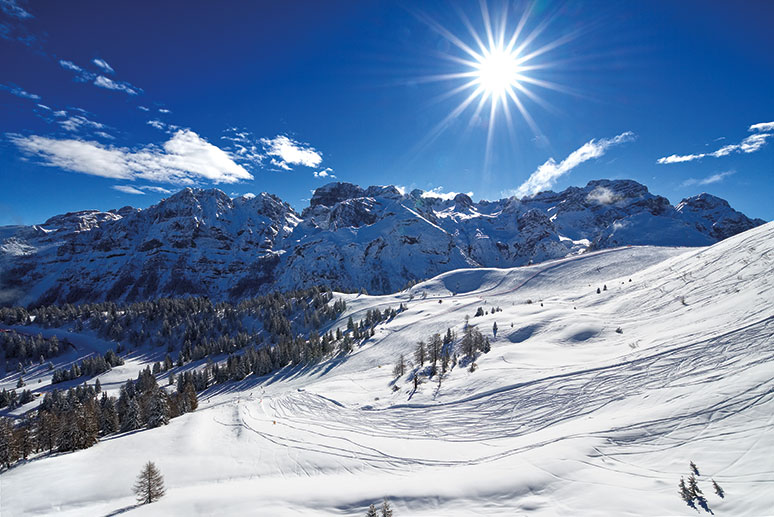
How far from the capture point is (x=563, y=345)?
28.5 m

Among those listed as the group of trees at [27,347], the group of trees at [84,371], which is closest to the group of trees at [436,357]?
the group of trees at [84,371]

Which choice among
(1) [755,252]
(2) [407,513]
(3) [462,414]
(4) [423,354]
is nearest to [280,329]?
(4) [423,354]

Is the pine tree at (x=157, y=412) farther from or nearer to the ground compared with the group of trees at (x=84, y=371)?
farther from the ground

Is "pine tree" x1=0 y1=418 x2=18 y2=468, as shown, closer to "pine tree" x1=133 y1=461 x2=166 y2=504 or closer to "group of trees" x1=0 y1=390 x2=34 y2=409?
"pine tree" x1=133 y1=461 x2=166 y2=504

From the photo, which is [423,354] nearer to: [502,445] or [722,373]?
[502,445]

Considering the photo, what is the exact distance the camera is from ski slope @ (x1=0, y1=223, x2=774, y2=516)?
33.7ft

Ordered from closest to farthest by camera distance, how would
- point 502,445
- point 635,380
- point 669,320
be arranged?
point 502,445 < point 635,380 < point 669,320

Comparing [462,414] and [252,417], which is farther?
[252,417]

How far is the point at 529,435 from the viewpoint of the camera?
16.3 metres

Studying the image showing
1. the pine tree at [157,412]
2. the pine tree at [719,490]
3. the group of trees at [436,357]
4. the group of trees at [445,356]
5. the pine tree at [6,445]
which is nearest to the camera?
the pine tree at [719,490]

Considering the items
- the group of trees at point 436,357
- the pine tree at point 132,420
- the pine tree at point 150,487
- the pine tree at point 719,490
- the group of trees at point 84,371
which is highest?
the group of trees at point 436,357

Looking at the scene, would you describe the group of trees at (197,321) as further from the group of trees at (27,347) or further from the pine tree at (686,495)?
the pine tree at (686,495)

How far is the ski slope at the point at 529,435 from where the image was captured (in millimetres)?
10266

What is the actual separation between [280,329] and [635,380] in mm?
97721
